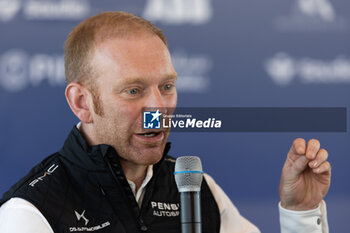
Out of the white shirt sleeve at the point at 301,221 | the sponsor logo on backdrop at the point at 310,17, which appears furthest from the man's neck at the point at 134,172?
the sponsor logo on backdrop at the point at 310,17

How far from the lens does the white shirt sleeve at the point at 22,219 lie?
5.78 feet

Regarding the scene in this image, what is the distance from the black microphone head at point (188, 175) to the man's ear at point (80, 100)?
65cm

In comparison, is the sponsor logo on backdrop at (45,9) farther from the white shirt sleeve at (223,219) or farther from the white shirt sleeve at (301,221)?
the white shirt sleeve at (301,221)

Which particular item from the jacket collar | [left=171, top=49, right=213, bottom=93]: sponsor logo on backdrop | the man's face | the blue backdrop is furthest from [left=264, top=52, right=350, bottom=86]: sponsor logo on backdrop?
the jacket collar

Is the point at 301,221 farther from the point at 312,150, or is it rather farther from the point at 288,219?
the point at 312,150

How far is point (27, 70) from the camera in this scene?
11.6ft

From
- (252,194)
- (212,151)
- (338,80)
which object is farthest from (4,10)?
(338,80)

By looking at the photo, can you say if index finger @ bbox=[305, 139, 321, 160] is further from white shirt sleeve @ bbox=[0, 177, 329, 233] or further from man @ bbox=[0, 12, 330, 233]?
white shirt sleeve @ bbox=[0, 177, 329, 233]

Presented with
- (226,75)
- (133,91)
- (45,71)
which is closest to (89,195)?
(133,91)

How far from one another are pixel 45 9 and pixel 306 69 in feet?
5.80

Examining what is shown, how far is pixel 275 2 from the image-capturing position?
382 cm

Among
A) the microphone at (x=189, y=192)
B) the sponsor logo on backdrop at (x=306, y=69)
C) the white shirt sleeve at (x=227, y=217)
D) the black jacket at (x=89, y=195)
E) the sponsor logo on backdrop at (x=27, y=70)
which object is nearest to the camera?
the microphone at (x=189, y=192)

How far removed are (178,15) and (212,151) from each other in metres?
0.92

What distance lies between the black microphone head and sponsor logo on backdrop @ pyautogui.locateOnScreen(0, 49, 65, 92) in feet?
7.35
